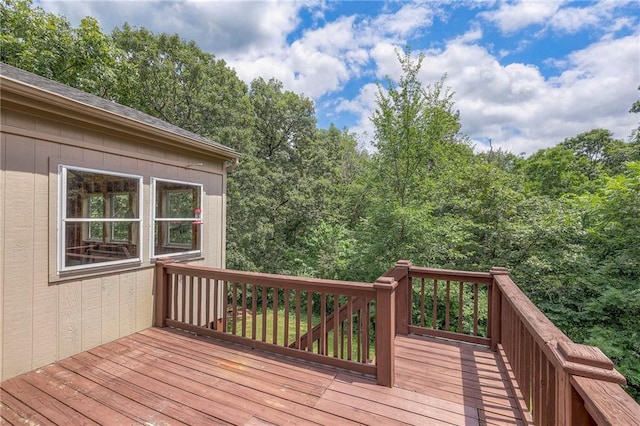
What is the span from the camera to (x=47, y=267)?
9.46 feet

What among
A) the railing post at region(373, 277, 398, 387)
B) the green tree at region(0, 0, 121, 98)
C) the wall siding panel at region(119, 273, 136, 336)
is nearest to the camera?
the railing post at region(373, 277, 398, 387)

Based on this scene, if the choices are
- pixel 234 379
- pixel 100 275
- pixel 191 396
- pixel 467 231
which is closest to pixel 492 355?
pixel 234 379

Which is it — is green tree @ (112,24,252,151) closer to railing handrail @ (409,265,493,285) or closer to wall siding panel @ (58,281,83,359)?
wall siding panel @ (58,281,83,359)

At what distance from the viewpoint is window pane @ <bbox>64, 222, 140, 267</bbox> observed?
121 inches

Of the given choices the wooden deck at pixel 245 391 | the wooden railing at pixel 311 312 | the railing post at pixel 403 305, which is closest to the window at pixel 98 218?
the wooden railing at pixel 311 312

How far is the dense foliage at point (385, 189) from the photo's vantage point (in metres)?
6.31

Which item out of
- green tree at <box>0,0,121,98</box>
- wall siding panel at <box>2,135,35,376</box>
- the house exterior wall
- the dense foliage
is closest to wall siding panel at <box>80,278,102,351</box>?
the house exterior wall

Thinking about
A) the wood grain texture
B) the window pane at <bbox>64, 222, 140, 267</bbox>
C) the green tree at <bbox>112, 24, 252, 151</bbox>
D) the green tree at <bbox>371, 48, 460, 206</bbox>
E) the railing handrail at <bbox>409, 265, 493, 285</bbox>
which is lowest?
the railing handrail at <bbox>409, 265, 493, 285</bbox>

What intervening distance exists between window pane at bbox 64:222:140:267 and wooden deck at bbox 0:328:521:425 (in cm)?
104

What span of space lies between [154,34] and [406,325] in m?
14.5

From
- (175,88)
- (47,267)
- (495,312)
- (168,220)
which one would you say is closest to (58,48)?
(175,88)

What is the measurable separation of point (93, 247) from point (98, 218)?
1.15 ft

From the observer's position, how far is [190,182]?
15.2ft

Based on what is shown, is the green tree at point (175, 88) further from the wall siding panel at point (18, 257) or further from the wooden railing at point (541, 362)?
the wooden railing at point (541, 362)
